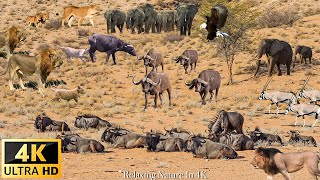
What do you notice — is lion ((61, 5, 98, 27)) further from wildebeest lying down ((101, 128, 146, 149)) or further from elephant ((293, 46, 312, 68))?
wildebeest lying down ((101, 128, 146, 149))

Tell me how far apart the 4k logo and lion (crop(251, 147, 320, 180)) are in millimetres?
4143

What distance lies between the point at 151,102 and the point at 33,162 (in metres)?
16.0

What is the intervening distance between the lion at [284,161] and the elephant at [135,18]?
39.7 meters

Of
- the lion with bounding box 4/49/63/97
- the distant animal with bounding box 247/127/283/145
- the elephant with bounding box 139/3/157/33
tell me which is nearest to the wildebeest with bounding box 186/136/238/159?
the distant animal with bounding box 247/127/283/145

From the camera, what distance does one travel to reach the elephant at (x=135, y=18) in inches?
1954

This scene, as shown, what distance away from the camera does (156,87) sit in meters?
25.0

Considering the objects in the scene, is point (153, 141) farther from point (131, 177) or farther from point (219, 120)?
point (131, 177)

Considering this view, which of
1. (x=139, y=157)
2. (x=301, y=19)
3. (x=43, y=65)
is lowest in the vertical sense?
(x=139, y=157)

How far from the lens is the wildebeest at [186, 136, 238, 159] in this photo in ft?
48.0

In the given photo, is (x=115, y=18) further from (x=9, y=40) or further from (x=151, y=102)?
(x=9, y=40)

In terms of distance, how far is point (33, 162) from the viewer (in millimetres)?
11906

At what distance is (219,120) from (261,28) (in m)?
30.5

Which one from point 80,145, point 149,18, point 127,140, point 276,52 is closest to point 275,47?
point 276,52

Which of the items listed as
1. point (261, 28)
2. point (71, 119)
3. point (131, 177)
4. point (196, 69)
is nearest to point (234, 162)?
point (131, 177)
